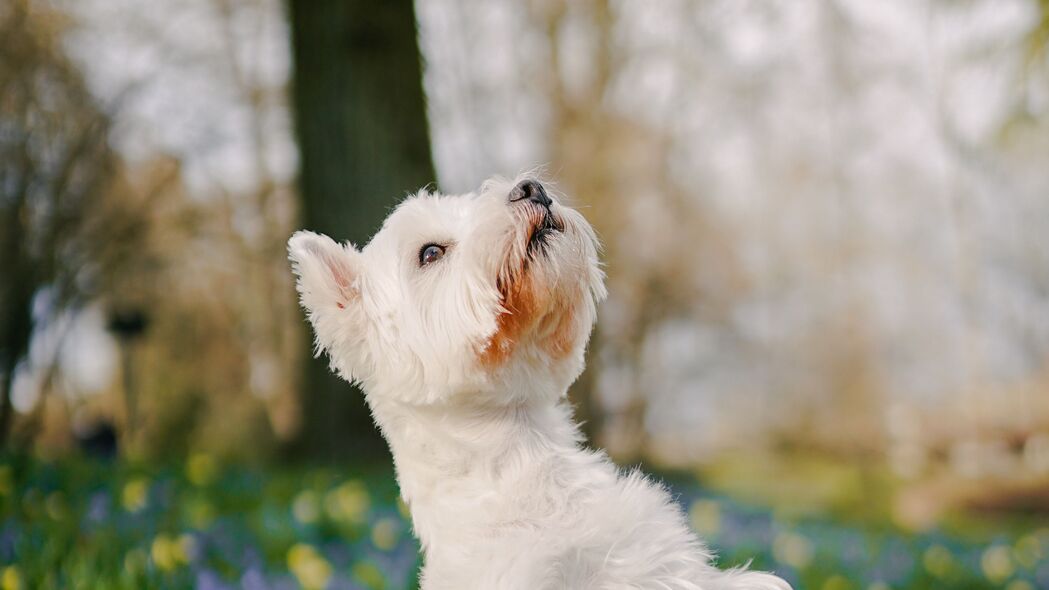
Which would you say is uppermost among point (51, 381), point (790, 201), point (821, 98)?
point (821, 98)

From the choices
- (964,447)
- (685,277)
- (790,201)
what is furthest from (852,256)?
(964,447)

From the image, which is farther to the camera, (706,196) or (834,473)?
(834,473)

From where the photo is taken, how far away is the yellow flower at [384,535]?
16.5ft

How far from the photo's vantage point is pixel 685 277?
16891 mm

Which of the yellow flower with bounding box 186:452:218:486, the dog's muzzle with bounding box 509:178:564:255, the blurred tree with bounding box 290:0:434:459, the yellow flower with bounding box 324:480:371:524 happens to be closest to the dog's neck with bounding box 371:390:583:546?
the dog's muzzle with bounding box 509:178:564:255

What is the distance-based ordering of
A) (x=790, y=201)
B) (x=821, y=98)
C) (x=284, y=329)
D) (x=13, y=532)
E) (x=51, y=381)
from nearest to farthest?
(x=13, y=532), (x=51, y=381), (x=821, y=98), (x=790, y=201), (x=284, y=329)

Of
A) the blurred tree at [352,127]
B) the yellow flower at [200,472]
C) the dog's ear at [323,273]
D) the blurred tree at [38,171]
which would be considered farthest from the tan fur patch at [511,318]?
the blurred tree at [38,171]

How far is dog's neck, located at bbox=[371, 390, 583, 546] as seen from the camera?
8.80ft

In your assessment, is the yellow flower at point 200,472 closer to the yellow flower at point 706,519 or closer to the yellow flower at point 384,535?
the yellow flower at point 384,535

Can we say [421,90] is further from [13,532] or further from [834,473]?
[834,473]

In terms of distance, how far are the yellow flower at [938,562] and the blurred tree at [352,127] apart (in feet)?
15.6

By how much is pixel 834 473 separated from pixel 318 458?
13.0 meters

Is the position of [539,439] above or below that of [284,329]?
below

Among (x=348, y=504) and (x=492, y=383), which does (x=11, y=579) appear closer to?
(x=348, y=504)
